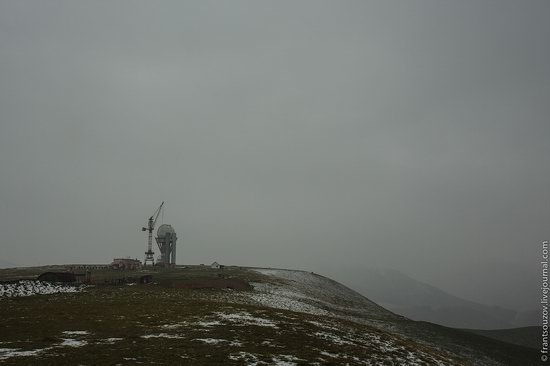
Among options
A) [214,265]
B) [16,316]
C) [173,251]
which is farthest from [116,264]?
[16,316]

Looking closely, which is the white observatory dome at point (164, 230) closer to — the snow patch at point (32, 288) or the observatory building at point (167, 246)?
the observatory building at point (167, 246)

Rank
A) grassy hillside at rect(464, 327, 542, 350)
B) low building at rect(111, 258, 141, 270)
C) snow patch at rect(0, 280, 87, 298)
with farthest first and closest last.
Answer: low building at rect(111, 258, 141, 270) < grassy hillside at rect(464, 327, 542, 350) < snow patch at rect(0, 280, 87, 298)

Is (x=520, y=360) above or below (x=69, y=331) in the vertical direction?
below

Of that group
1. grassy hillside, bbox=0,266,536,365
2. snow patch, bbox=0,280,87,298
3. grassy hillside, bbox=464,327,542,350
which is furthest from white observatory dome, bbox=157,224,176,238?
grassy hillside, bbox=464,327,542,350

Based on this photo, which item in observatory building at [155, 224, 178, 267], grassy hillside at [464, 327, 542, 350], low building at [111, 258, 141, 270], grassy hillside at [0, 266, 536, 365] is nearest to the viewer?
Answer: grassy hillside at [0, 266, 536, 365]

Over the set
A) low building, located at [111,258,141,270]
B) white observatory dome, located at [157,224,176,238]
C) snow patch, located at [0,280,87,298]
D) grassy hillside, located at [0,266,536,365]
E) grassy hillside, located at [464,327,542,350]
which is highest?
white observatory dome, located at [157,224,176,238]

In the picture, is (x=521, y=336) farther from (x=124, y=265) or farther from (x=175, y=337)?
(x=124, y=265)

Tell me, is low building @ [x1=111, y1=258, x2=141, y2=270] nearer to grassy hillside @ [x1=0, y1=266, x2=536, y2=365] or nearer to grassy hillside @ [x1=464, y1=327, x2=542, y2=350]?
grassy hillside @ [x1=0, y1=266, x2=536, y2=365]

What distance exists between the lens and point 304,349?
24500mm

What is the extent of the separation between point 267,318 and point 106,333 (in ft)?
46.3

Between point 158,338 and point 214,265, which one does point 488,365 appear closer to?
point 158,338

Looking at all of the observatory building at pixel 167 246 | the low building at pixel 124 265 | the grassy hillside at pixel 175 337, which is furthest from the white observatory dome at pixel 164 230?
the grassy hillside at pixel 175 337

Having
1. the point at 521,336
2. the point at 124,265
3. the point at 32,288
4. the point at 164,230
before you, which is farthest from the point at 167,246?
the point at 521,336

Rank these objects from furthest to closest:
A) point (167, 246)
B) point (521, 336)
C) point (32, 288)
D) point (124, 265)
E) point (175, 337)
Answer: point (167, 246) < point (124, 265) < point (521, 336) < point (32, 288) < point (175, 337)
